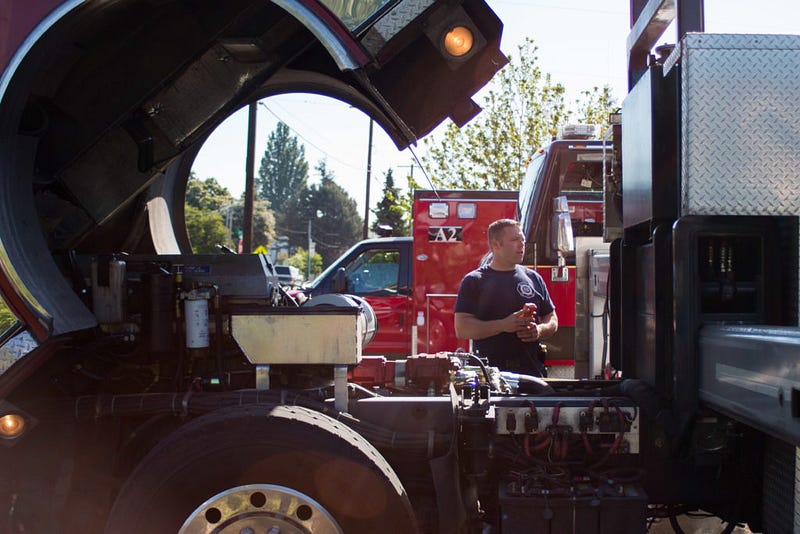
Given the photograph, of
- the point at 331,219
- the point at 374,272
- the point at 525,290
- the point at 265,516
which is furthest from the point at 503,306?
the point at 331,219

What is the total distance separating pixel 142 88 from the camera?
340cm

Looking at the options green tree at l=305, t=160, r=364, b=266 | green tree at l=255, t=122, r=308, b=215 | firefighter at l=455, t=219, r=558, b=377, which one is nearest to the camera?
firefighter at l=455, t=219, r=558, b=377

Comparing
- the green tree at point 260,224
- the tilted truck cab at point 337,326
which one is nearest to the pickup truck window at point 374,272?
the tilted truck cab at point 337,326

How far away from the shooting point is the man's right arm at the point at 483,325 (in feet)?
15.8

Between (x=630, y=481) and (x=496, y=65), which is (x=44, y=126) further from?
(x=630, y=481)

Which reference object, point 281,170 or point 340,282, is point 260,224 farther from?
point 340,282

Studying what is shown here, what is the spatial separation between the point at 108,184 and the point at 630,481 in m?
2.69

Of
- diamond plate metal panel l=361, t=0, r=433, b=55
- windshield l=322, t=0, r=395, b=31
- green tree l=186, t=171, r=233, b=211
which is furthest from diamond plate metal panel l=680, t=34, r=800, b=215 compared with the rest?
green tree l=186, t=171, r=233, b=211

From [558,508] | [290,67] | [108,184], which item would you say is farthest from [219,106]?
[558,508]

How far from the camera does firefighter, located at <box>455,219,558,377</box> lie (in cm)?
501

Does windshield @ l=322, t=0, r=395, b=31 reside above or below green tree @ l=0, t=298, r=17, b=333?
above

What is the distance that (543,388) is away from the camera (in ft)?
12.2

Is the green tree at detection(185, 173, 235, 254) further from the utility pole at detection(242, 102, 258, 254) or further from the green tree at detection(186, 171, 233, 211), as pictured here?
the utility pole at detection(242, 102, 258, 254)

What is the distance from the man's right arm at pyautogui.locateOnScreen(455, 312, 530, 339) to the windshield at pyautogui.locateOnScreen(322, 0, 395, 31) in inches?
94.7
